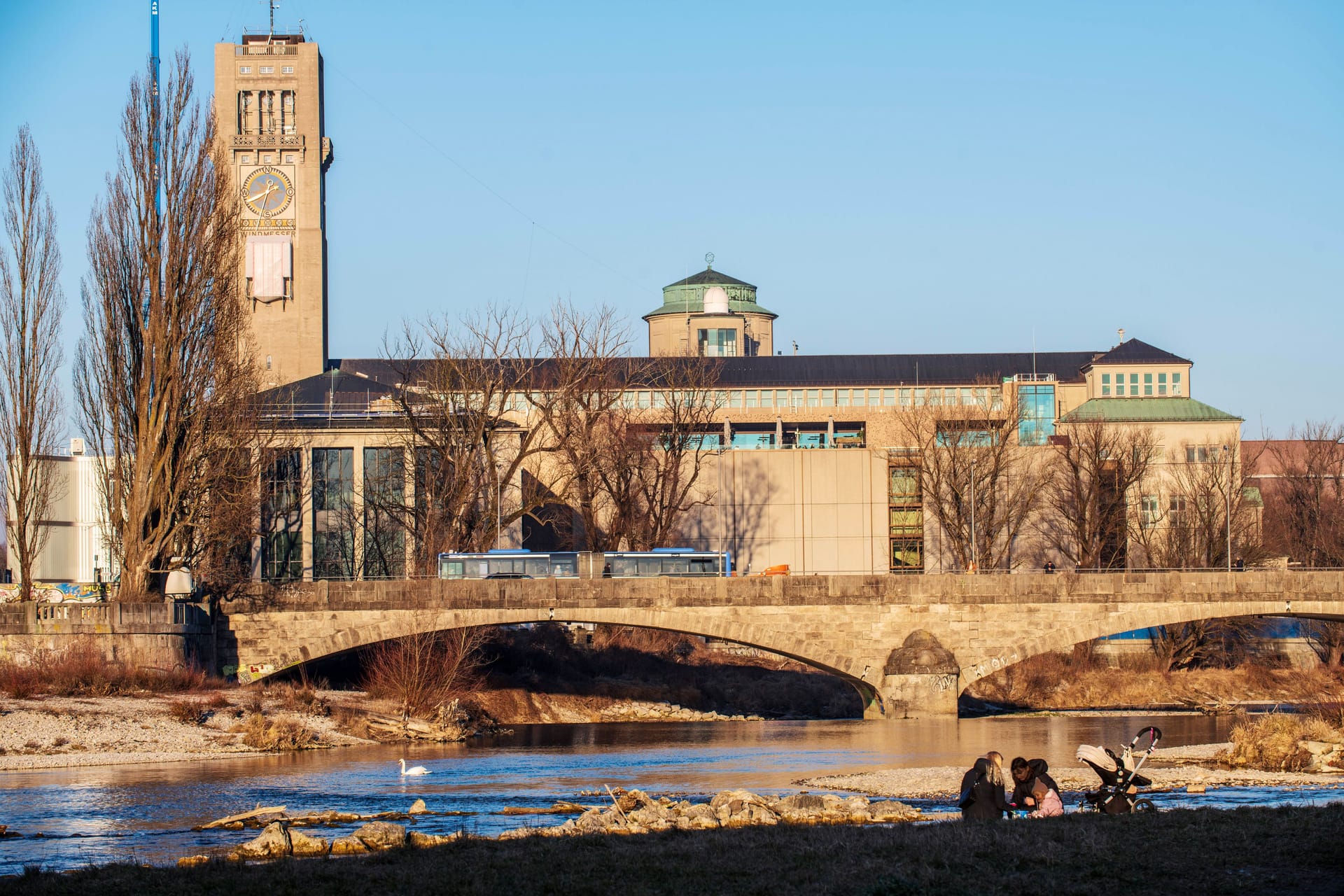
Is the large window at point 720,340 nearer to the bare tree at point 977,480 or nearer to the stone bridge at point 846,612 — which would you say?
the bare tree at point 977,480

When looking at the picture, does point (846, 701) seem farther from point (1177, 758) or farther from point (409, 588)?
point (1177, 758)

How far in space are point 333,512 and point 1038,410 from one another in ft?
Answer: 179

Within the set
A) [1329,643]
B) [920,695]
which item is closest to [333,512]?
[920,695]

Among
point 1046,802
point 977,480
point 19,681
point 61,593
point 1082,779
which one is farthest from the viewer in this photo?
point 977,480

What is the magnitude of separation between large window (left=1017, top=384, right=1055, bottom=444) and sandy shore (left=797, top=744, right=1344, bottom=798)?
2791 inches

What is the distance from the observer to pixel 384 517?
77.1 m

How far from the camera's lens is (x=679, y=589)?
5709 cm

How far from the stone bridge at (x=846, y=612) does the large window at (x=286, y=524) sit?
55.4 feet

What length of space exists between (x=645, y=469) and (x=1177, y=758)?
142 ft

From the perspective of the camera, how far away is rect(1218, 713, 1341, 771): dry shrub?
3572 centimetres

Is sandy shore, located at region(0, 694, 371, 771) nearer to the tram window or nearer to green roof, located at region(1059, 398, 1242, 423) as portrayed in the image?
the tram window

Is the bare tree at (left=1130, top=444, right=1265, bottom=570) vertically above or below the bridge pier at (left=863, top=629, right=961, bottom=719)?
above

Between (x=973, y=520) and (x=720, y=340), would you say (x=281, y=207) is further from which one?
(x=973, y=520)

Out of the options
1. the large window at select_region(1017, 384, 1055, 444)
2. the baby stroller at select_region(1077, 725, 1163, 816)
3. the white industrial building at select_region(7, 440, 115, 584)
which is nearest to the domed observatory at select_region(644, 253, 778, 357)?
the large window at select_region(1017, 384, 1055, 444)
